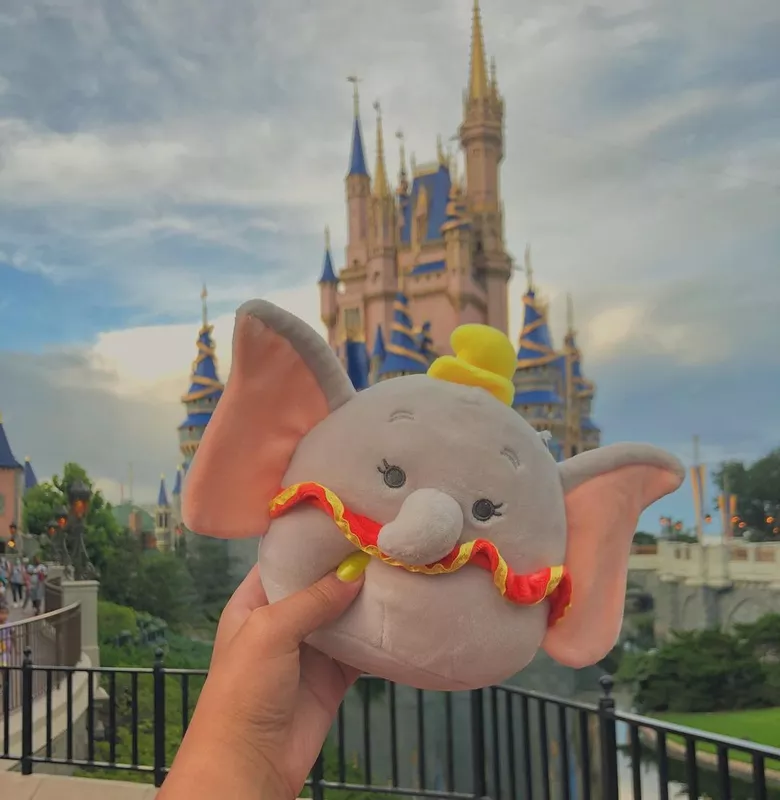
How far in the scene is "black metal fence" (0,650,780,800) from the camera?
2658 millimetres

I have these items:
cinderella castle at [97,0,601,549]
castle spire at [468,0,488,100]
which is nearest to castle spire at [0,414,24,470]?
cinderella castle at [97,0,601,549]

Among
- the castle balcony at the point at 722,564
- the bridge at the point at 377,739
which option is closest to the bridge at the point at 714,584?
the castle balcony at the point at 722,564

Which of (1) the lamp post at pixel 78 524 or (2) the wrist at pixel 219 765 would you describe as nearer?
(2) the wrist at pixel 219 765

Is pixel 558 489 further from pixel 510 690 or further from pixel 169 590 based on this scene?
pixel 169 590

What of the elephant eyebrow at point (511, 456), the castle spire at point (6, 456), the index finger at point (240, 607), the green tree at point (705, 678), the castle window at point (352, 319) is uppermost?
the castle window at point (352, 319)

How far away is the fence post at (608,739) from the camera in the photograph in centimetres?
264

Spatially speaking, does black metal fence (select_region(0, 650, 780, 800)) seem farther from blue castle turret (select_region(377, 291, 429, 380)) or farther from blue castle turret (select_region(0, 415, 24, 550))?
blue castle turret (select_region(0, 415, 24, 550))

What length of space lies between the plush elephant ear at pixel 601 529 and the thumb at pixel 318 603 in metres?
0.52

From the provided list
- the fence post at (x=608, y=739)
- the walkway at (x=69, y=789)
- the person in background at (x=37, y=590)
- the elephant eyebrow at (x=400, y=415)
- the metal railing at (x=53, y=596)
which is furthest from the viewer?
the person in background at (x=37, y=590)

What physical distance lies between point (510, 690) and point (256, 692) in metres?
2.10

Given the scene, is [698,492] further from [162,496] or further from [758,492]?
[162,496]

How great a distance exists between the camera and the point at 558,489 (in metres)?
1.75

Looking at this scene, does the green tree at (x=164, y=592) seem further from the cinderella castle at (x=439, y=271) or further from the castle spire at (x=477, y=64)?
the castle spire at (x=477, y=64)

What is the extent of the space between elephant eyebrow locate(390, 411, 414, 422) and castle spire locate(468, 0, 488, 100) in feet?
85.3
